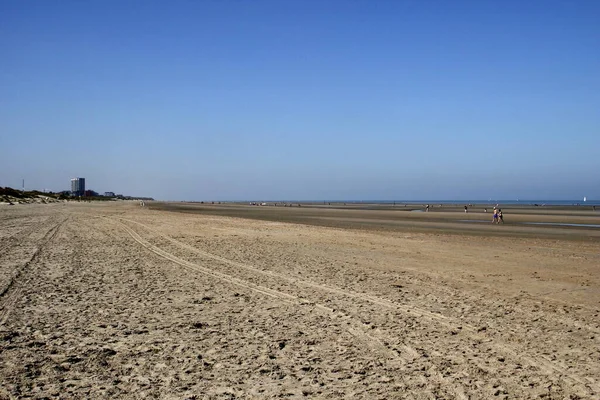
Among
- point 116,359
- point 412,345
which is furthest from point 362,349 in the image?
point 116,359

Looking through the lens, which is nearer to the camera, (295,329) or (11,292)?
(295,329)

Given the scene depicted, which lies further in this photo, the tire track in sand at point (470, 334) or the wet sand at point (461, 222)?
the wet sand at point (461, 222)

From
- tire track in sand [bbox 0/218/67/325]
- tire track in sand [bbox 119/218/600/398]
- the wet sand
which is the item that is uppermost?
the wet sand

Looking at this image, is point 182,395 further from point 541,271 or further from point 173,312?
point 541,271

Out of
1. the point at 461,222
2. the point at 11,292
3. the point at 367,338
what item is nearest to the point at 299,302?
the point at 367,338

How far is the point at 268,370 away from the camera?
5.00 metres

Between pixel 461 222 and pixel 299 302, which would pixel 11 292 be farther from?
pixel 461 222

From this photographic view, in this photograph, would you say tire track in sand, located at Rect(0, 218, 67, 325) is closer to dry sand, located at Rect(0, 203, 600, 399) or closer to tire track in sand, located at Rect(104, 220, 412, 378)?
dry sand, located at Rect(0, 203, 600, 399)

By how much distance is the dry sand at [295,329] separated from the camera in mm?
4609

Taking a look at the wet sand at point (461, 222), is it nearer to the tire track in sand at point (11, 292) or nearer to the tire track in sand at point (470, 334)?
the tire track in sand at point (470, 334)

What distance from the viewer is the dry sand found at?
4609mm

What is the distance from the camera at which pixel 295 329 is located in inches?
256

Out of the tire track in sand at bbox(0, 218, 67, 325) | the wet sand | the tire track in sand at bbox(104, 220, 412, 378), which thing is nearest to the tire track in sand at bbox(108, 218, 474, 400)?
the tire track in sand at bbox(104, 220, 412, 378)

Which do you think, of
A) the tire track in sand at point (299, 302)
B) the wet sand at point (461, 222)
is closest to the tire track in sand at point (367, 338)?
the tire track in sand at point (299, 302)
